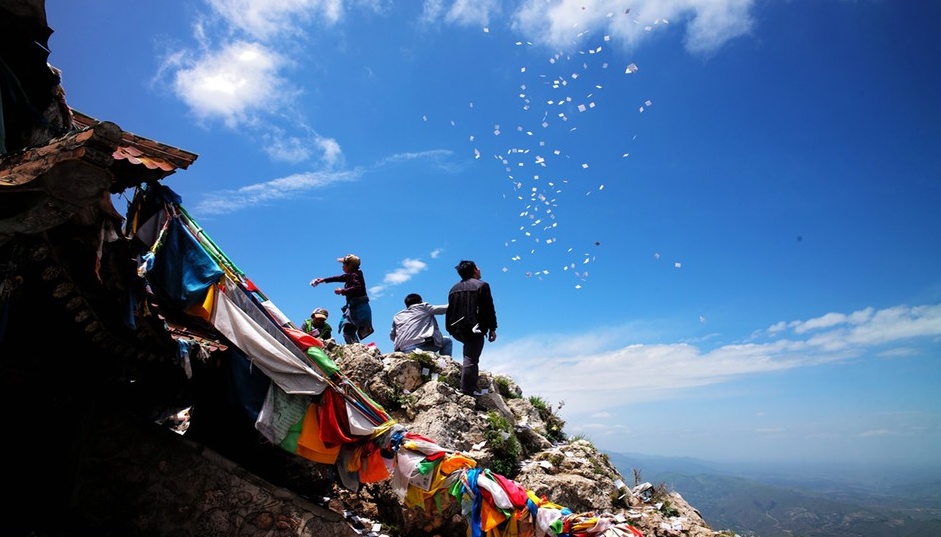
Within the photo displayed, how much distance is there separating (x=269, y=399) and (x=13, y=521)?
10.9ft

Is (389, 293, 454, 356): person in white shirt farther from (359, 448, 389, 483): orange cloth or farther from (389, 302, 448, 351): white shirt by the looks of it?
(359, 448, 389, 483): orange cloth

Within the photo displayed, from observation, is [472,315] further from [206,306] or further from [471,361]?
[206,306]

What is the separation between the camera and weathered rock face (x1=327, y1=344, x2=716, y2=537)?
30.1 ft

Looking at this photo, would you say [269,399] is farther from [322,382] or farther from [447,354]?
[447,354]

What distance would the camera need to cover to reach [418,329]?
43.6ft

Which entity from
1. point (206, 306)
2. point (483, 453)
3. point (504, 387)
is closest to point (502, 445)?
point (483, 453)

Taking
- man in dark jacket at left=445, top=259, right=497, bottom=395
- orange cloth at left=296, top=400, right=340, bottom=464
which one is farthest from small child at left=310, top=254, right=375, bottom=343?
orange cloth at left=296, top=400, right=340, bottom=464

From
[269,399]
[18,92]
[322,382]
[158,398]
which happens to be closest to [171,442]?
[158,398]

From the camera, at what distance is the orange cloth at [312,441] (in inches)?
282

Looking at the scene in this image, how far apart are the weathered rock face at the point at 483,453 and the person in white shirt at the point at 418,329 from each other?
0.95 m

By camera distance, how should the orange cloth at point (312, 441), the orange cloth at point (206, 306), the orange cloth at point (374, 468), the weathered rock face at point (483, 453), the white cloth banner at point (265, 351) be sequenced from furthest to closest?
the weathered rock face at point (483, 453) < the orange cloth at point (374, 468) < the orange cloth at point (312, 441) < the white cloth banner at point (265, 351) < the orange cloth at point (206, 306)

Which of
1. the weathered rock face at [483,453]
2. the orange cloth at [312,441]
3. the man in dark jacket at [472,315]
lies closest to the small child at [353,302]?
the weathered rock face at [483,453]

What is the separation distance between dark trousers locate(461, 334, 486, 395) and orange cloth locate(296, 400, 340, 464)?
3.50 m

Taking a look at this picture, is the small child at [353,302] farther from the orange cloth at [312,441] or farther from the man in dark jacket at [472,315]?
the orange cloth at [312,441]
